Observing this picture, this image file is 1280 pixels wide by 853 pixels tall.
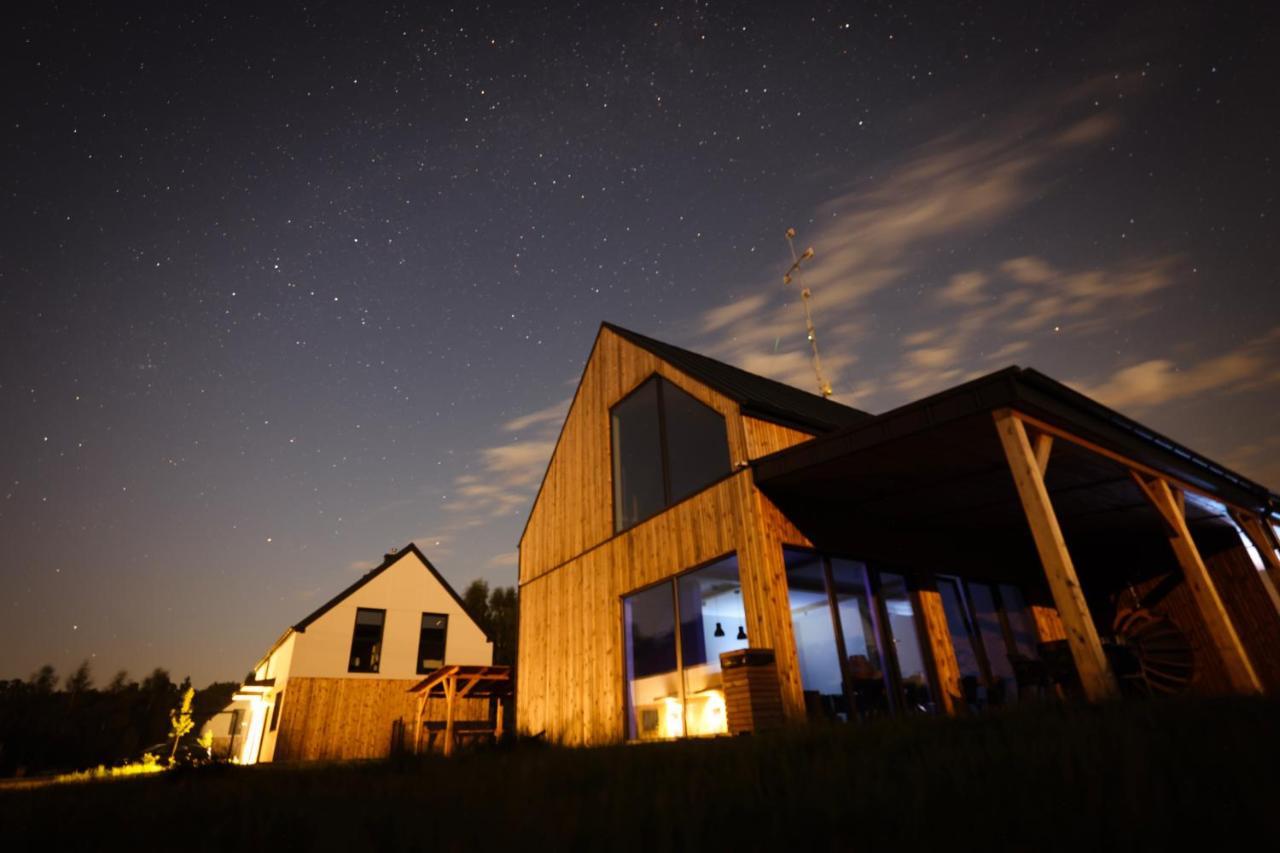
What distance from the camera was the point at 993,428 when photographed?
24.8 ft

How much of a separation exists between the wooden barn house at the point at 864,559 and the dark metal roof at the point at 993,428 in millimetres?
33

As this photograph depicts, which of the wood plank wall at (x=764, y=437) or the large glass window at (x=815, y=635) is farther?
the wood plank wall at (x=764, y=437)

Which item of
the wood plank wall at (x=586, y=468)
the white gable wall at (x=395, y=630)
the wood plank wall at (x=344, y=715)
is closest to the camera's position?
the wood plank wall at (x=586, y=468)

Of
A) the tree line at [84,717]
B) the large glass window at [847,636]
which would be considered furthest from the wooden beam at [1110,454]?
the tree line at [84,717]

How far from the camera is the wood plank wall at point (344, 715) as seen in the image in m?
20.9

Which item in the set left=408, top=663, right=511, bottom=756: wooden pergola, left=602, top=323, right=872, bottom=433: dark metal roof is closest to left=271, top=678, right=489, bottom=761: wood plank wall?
left=408, top=663, right=511, bottom=756: wooden pergola

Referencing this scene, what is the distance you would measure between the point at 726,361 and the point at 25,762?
52.7 metres

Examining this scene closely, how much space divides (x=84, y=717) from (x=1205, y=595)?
85552 millimetres

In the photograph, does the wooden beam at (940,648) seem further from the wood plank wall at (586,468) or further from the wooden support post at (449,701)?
the wooden support post at (449,701)

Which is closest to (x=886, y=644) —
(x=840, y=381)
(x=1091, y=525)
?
(x=1091, y=525)

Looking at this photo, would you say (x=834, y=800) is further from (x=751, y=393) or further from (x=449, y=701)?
(x=449, y=701)

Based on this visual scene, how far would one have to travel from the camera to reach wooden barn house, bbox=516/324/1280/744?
7.87 m

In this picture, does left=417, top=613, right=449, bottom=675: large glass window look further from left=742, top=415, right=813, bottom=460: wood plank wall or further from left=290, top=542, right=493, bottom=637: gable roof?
left=742, top=415, right=813, bottom=460: wood plank wall

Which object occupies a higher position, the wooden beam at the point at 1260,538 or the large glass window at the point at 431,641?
the large glass window at the point at 431,641
